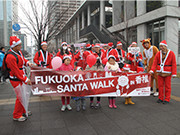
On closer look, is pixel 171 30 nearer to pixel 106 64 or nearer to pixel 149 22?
pixel 149 22

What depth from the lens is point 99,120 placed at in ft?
12.2

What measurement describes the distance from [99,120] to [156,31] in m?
14.4

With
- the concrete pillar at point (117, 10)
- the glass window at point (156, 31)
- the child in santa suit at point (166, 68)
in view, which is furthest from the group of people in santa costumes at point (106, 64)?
the concrete pillar at point (117, 10)

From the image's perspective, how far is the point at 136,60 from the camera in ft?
20.5

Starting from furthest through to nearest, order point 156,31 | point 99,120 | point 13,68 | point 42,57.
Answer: point 156,31, point 42,57, point 99,120, point 13,68

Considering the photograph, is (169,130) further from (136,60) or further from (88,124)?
(136,60)

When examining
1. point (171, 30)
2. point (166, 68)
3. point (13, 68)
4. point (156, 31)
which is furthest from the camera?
point (156, 31)

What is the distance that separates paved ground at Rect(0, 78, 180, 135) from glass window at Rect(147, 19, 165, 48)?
Answer: 38.7ft

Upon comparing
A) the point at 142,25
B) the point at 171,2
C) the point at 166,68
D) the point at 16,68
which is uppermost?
the point at 171,2

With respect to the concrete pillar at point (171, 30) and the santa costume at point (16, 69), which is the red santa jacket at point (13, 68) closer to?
the santa costume at point (16, 69)

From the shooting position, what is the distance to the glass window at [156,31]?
1504 centimetres

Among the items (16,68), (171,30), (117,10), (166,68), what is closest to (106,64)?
(166,68)

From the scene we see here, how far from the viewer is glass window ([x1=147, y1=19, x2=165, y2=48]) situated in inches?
592

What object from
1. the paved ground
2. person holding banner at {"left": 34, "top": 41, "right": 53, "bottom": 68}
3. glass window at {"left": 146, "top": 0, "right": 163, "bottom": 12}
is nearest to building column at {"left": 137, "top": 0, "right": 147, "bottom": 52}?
glass window at {"left": 146, "top": 0, "right": 163, "bottom": 12}
